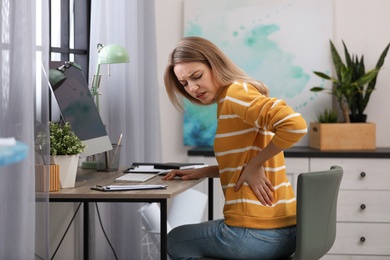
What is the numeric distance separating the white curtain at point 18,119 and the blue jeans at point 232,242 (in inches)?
20.9

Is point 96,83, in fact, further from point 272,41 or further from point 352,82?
point 352,82

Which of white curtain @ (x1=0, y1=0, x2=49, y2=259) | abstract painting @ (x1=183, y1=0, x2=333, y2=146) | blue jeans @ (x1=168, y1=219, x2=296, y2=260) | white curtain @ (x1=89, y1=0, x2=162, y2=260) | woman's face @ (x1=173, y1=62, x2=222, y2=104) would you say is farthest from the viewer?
abstract painting @ (x1=183, y1=0, x2=333, y2=146)

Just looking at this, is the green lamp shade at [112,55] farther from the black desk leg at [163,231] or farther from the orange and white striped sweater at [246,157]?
the black desk leg at [163,231]

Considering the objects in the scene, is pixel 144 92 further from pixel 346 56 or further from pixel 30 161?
→ pixel 30 161

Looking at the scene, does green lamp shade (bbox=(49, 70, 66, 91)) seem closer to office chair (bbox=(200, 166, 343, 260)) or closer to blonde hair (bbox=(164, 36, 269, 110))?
blonde hair (bbox=(164, 36, 269, 110))

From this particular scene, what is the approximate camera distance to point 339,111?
16.4 ft

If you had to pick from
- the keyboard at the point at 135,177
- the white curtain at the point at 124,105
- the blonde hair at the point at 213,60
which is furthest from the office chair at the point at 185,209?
Result: the blonde hair at the point at 213,60

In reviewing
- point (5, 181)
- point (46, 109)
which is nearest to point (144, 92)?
point (46, 109)

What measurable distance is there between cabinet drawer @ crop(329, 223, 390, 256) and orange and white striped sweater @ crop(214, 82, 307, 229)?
6.60 ft

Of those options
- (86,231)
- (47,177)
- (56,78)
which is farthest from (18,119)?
(86,231)

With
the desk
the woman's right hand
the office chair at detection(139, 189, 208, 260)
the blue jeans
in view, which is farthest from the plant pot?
the blue jeans

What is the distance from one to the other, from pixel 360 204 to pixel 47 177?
2.44 m

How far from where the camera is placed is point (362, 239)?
458 cm

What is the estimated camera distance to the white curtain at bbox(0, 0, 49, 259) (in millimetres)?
2432
